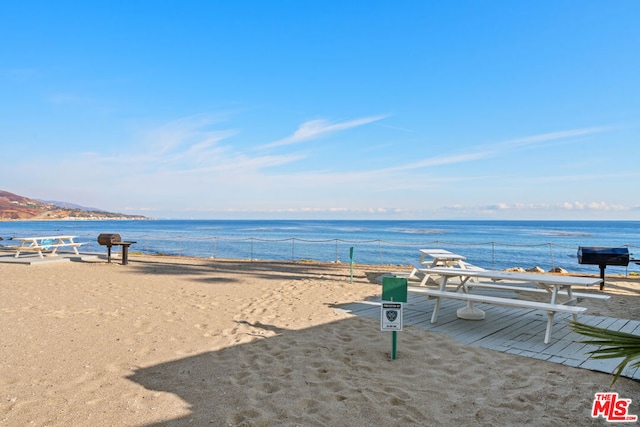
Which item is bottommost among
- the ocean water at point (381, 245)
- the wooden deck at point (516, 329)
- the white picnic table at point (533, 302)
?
the ocean water at point (381, 245)

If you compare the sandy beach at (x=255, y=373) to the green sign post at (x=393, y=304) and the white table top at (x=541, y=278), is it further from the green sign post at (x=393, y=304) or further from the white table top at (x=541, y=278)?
the white table top at (x=541, y=278)

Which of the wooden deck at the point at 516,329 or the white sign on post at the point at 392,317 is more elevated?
the white sign on post at the point at 392,317

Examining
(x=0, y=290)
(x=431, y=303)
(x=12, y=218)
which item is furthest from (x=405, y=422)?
(x=12, y=218)

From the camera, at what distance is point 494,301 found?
542 cm

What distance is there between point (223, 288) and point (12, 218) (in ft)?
609

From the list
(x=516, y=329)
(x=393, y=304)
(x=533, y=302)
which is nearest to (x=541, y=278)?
(x=533, y=302)

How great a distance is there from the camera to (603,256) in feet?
29.9

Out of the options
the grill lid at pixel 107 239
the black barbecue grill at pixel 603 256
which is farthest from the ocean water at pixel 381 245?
the black barbecue grill at pixel 603 256

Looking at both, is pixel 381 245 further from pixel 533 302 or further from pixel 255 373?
pixel 255 373

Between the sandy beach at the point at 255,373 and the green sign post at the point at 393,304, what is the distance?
0.39 metres

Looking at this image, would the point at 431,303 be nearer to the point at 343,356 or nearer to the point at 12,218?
the point at 343,356

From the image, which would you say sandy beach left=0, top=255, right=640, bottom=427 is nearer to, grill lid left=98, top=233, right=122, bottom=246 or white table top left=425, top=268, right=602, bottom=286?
white table top left=425, top=268, right=602, bottom=286

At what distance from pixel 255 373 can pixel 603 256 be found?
8.84m

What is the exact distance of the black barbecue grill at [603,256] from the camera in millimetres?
8906
